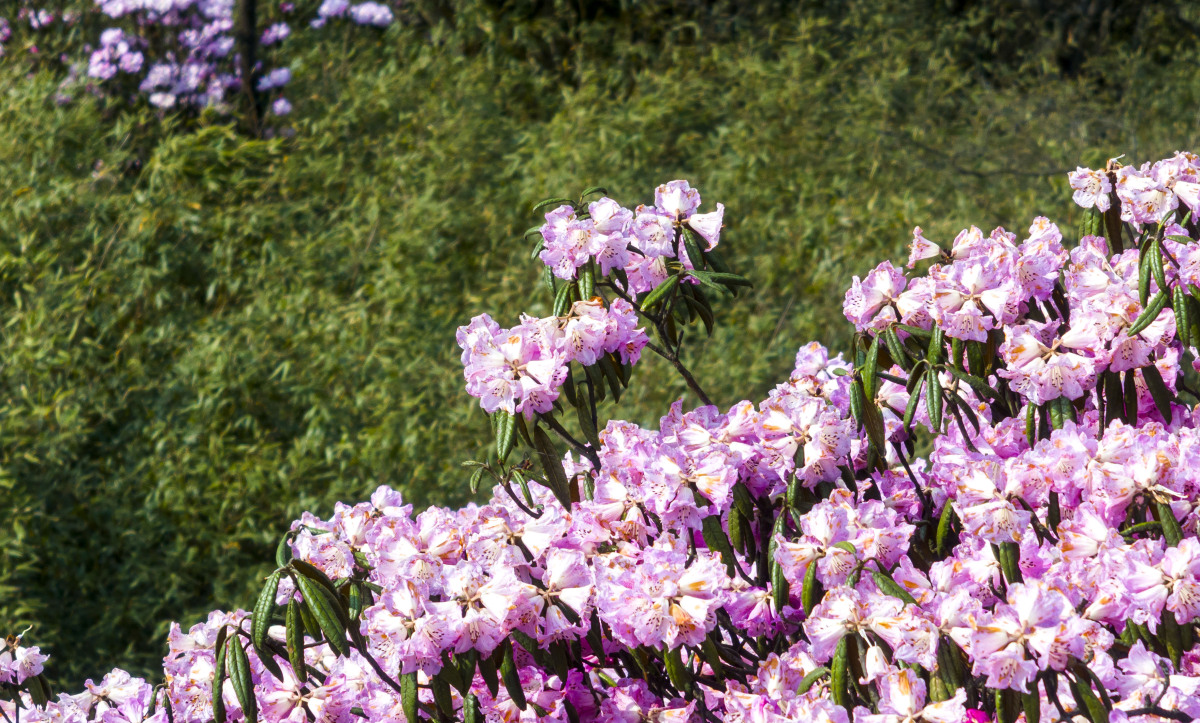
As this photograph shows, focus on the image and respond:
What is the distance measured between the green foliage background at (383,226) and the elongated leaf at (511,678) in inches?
75.1

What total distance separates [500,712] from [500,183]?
393 cm

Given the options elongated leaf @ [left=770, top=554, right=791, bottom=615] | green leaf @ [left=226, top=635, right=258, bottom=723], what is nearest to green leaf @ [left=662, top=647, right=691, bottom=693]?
elongated leaf @ [left=770, top=554, right=791, bottom=615]

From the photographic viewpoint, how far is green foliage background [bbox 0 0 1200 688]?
340 cm

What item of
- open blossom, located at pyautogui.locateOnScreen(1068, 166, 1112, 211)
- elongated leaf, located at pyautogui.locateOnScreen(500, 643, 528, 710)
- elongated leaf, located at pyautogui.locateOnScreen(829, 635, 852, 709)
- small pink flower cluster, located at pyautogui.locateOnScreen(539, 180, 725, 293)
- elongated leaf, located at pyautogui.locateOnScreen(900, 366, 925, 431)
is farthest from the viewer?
open blossom, located at pyautogui.locateOnScreen(1068, 166, 1112, 211)

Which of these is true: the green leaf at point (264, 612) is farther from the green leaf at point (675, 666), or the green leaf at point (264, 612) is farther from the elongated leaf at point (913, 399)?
the elongated leaf at point (913, 399)

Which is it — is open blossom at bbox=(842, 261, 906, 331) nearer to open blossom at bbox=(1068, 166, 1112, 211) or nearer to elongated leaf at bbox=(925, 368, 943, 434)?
elongated leaf at bbox=(925, 368, 943, 434)

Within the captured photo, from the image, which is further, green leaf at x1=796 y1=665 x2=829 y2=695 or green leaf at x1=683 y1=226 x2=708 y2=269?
green leaf at x1=683 y1=226 x2=708 y2=269

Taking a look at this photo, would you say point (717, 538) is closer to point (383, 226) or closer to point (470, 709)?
point (470, 709)

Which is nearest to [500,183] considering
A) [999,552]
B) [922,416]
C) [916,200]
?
[916,200]

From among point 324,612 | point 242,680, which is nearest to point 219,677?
point 242,680

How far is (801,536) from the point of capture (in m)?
1.44

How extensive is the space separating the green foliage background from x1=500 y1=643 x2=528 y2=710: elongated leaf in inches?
75.1

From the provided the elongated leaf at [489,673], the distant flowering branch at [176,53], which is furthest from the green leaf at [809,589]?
the distant flowering branch at [176,53]

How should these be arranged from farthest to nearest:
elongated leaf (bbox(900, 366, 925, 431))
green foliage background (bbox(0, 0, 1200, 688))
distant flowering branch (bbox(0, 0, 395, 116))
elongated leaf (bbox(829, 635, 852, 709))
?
distant flowering branch (bbox(0, 0, 395, 116)), green foliage background (bbox(0, 0, 1200, 688)), elongated leaf (bbox(900, 366, 925, 431)), elongated leaf (bbox(829, 635, 852, 709))
